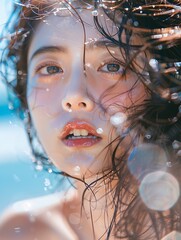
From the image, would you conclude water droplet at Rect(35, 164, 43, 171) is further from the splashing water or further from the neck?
the splashing water

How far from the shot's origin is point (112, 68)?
5.05ft

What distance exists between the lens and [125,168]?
162 cm

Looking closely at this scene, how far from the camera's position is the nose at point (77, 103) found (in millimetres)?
1469

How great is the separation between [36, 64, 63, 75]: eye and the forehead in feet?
0.23

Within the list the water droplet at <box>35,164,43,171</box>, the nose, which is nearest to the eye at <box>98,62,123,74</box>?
the nose

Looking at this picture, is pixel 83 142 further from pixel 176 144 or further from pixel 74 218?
pixel 74 218

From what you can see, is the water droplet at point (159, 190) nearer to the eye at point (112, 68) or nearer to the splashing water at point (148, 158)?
the splashing water at point (148, 158)

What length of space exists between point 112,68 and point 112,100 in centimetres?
9

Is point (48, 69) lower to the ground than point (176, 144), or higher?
higher

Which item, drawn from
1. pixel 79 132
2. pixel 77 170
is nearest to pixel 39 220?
pixel 77 170

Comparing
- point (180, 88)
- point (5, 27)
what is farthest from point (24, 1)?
point (180, 88)

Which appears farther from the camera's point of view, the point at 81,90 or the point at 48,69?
the point at 48,69

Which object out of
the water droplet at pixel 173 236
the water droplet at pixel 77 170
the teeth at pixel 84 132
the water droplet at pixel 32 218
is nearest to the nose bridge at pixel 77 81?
the teeth at pixel 84 132

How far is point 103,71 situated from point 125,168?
29 cm
